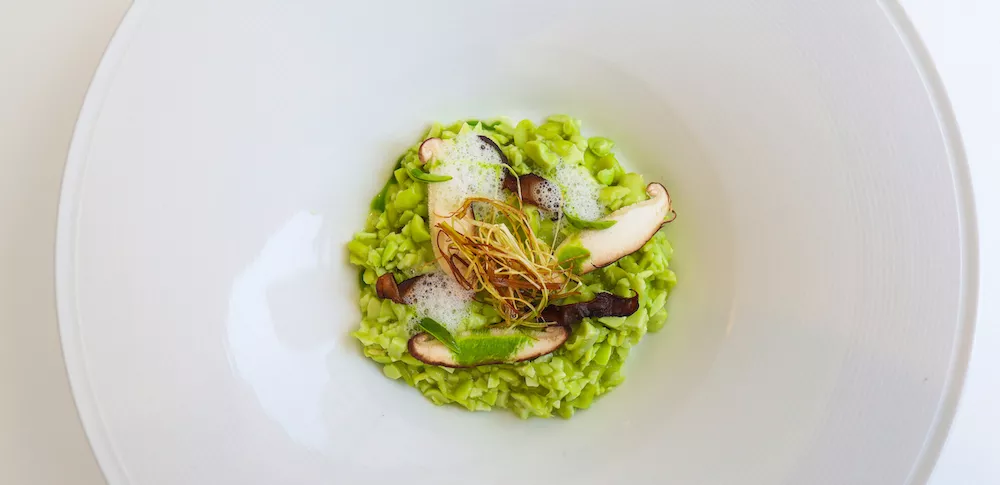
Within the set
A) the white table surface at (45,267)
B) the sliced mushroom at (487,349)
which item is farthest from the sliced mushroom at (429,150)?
the white table surface at (45,267)

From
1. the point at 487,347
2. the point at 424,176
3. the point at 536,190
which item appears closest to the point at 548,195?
the point at 536,190

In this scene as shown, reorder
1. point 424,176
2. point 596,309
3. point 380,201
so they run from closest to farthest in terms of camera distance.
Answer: point 596,309, point 424,176, point 380,201

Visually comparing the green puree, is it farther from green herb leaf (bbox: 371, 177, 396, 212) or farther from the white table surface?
the white table surface

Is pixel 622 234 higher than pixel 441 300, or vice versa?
pixel 622 234

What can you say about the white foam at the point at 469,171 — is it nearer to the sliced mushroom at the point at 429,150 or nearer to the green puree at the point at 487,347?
the sliced mushroom at the point at 429,150

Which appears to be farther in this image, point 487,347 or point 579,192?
point 579,192

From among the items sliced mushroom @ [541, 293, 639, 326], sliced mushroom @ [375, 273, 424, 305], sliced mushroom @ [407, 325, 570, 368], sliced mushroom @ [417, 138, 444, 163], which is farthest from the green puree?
sliced mushroom @ [417, 138, 444, 163]

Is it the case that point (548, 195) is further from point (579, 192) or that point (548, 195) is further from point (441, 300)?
point (441, 300)
